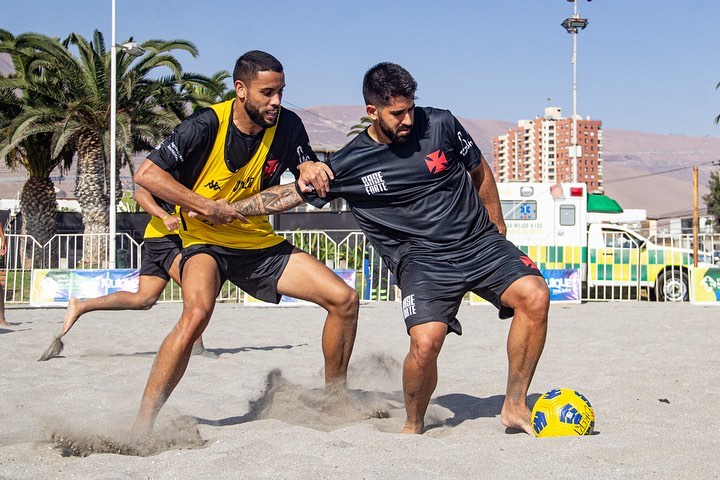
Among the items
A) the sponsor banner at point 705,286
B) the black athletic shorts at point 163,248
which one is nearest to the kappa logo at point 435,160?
the black athletic shorts at point 163,248

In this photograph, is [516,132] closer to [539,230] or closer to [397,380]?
[539,230]

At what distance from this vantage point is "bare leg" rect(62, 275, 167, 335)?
7164 mm

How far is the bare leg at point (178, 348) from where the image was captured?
13.8 ft

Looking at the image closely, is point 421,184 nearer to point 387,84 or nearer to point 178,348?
point 387,84

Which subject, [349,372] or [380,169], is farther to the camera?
[349,372]

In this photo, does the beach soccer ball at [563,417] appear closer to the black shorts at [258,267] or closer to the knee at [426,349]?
the knee at [426,349]

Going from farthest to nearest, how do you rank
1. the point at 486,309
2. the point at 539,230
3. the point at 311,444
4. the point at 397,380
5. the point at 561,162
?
the point at 561,162
the point at 539,230
the point at 486,309
the point at 397,380
the point at 311,444

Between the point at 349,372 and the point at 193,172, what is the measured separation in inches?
91.0

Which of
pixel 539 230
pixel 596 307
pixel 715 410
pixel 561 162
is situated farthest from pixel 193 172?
pixel 561 162

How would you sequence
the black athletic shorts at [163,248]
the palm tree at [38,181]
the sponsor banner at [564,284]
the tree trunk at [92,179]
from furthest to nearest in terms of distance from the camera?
the palm tree at [38,181] → the tree trunk at [92,179] → the sponsor banner at [564,284] → the black athletic shorts at [163,248]

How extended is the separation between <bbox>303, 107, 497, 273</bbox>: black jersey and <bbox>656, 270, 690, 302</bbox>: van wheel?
12934 millimetres

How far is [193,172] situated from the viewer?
468 centimetres

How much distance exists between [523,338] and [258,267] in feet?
5.14

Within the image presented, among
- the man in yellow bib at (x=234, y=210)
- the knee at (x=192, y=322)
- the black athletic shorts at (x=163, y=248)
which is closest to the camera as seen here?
the knee at (x=192, y=322)
